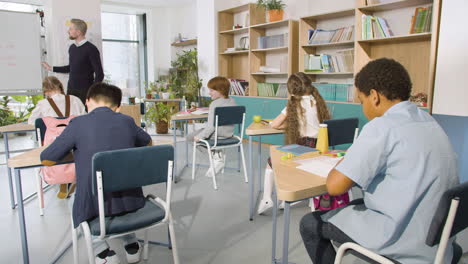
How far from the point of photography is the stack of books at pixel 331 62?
15.0ft

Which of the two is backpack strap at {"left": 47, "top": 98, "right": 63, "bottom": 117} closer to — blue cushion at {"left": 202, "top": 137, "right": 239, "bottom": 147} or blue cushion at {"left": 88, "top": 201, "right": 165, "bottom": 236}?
blue cushion at {"left": 202, "top": 137, "right": 239, "bottom": 147}

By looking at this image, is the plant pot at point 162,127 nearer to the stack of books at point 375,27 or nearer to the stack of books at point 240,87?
the stack of books at point 240,87

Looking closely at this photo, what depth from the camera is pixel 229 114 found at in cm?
353

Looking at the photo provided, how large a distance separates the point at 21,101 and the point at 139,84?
9.96ft

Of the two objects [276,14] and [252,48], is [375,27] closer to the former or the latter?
[276,14]

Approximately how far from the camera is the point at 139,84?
955 cm

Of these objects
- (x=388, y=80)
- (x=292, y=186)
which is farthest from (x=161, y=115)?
(x=388, y=80)

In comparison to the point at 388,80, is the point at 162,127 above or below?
below

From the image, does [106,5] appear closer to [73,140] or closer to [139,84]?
[139,84]

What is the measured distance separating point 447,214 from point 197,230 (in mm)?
1844

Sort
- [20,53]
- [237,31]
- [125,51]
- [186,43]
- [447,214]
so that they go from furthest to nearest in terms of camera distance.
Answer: [125,51], [186,43], [237,31], [20,53], [447,214]

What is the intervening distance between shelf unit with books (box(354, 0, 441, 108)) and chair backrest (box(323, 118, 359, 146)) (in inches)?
64.3

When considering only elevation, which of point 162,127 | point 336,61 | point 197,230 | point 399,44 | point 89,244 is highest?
point 399,44

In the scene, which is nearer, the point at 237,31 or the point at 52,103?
the point at 52,103
